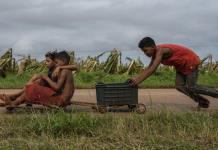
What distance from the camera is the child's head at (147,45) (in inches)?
408

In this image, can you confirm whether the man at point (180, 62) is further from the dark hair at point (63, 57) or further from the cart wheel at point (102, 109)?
the dark hair at point (63, 57)

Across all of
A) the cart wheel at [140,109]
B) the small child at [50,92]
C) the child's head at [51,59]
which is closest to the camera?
the small child at [50,92]

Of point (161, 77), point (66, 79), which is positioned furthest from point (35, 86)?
point (161, 77)

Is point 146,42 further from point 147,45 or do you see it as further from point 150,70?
point 150,70

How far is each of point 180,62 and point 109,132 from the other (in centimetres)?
351

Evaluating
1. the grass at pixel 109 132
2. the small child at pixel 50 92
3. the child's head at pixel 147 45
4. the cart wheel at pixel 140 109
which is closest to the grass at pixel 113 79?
the child's head at pixel 147 45

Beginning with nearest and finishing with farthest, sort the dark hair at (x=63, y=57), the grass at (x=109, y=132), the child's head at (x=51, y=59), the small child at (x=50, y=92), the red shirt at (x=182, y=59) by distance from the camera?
the grass at (x=109, y=132) → the small child at (x=50, y=92) → the dark hair at (x=63, y=57) → the child's head at (x=51, y=59) → the red shirt at (x=182, y=59)

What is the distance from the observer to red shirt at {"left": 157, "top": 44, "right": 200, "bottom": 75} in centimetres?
1073

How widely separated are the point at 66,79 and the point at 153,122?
221 cm

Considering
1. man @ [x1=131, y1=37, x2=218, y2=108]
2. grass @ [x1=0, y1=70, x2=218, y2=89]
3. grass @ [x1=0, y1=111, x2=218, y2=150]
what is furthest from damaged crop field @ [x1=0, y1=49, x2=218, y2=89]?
grass @ [x1=0, y1=111, x2=218, y2=150]

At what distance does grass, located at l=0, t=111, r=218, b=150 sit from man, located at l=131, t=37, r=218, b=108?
1.93 m

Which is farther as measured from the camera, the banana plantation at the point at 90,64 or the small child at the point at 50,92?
the banana plantation at the point at 90,64

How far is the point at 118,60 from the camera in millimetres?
23281

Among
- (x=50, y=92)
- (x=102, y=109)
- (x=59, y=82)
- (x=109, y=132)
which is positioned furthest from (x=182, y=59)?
(x=109, y=132)
